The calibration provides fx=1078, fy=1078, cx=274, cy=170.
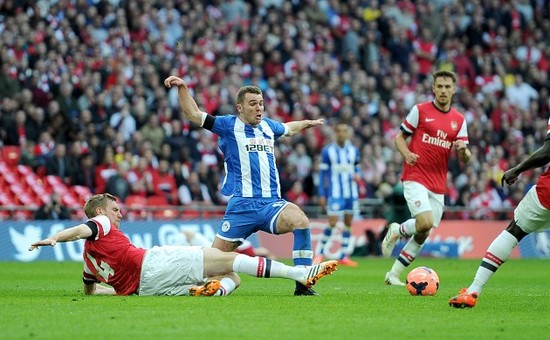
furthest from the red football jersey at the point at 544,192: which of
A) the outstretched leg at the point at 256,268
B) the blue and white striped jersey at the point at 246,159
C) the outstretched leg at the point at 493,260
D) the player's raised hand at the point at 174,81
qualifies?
the player's raised hand at the point at 174,81

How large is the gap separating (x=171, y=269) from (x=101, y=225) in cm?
87

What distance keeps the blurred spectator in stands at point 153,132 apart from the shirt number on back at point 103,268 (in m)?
13.2

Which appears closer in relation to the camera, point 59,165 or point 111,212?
point 111,212

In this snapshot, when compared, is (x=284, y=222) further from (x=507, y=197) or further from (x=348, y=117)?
(x=507, y=197)

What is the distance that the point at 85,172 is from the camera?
914 inches

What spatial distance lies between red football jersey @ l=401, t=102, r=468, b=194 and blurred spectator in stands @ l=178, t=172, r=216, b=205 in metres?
10.2

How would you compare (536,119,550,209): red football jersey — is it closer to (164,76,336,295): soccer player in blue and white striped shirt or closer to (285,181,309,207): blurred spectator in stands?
(164,76,336,295): soccer player in blue and white striped shirt

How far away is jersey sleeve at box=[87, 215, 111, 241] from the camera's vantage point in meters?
11.2

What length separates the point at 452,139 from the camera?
1469cm

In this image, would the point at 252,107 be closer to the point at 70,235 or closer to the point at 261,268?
the point at 261,268

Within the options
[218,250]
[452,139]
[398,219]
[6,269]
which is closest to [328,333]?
[218,250]

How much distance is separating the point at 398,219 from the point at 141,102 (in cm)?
647

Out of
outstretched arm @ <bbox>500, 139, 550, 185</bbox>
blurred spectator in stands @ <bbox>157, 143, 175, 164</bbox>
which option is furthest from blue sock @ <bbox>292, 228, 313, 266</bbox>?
blurred spectator in stands @ <bbox>157, 143, 175, 164</bbox>

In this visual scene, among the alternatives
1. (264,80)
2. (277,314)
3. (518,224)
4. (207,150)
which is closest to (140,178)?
(207,150)
